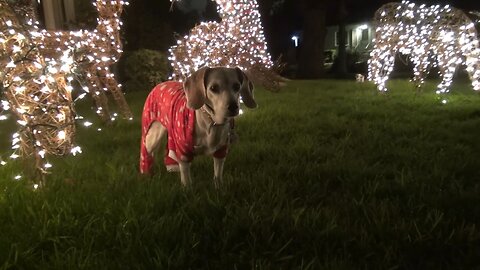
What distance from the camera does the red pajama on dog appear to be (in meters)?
3.32

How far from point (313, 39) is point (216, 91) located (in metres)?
17.5

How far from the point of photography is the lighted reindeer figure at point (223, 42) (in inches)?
334

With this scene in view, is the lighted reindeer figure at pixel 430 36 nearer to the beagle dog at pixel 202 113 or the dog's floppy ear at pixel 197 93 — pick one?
the beagle dog at pixel 202 113

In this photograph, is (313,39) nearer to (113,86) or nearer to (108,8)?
(113,86)

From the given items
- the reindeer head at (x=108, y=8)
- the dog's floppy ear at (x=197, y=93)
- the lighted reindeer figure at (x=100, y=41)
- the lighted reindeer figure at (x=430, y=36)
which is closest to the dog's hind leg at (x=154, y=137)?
the dog's floppy ear at (x=197, y=93)

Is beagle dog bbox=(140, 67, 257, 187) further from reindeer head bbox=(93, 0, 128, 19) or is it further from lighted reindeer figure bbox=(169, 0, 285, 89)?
lighted reindeer figure bbox=(169, 0, 285, 89)

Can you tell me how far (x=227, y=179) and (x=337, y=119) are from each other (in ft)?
11.6

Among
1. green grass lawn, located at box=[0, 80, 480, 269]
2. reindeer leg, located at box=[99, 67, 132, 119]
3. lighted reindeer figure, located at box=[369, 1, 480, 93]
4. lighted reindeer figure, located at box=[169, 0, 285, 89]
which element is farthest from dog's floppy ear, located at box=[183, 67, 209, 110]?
lighted reindeer figure, located at box=[369, 1, 480, 93]

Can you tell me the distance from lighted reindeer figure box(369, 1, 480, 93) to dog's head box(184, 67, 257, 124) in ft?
24.5

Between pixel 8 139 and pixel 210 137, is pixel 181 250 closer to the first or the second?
pixel 210 137

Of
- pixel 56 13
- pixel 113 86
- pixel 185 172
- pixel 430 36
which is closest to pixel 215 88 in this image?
pixel 185 172

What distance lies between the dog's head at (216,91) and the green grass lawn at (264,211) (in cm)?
63

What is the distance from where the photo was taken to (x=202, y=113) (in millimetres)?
3277

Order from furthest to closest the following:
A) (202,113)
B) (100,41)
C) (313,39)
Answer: (313,39), (100,41), (202,113)
